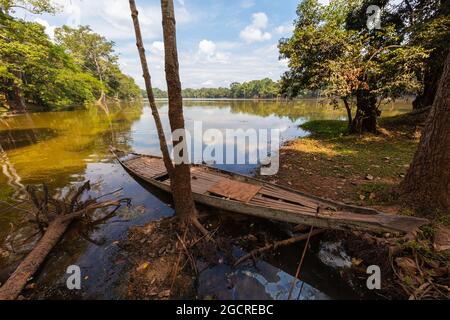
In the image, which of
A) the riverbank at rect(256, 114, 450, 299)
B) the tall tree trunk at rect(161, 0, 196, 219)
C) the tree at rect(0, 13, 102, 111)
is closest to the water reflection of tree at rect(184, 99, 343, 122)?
the riverbank at rect(256, 114, 450, 299)

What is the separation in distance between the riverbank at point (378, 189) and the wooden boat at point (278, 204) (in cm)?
Answer: 55

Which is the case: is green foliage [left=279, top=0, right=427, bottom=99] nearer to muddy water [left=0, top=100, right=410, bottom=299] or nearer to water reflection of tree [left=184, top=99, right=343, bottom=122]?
water reflection of tree [left=184, top=99, right=343, bottom=122]

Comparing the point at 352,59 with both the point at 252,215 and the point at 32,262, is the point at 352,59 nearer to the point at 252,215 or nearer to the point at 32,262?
the point at 252,215

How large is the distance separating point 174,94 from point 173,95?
26 millimetres

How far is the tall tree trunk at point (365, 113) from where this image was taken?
36.1ft

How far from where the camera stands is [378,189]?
18.1ft

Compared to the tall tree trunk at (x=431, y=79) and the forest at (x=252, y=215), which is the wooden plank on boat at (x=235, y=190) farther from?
the tall tree trunk at (x=431, y=79)

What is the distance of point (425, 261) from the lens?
122 inches

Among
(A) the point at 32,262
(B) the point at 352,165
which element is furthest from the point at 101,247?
(B) the point at 352,165

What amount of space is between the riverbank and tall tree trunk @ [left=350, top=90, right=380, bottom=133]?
0.74m

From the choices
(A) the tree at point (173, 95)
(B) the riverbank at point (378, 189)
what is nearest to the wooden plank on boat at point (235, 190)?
(A) the tree at point (173, 95)
